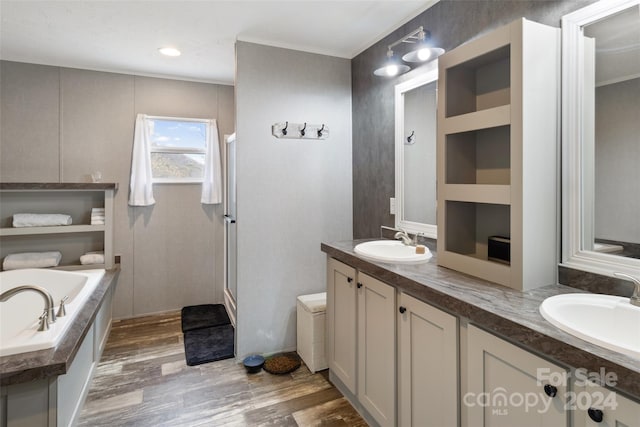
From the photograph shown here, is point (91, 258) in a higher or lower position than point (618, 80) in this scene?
lower

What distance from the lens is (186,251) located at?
3822 mm

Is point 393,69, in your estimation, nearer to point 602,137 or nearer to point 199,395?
point 602,137

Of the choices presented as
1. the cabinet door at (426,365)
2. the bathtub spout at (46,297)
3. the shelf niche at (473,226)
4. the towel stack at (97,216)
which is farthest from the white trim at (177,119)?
the cabinet door at (426,365)

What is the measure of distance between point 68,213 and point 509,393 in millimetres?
3843

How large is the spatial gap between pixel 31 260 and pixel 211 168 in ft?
5.85

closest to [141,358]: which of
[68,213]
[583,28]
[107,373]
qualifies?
[107,373]

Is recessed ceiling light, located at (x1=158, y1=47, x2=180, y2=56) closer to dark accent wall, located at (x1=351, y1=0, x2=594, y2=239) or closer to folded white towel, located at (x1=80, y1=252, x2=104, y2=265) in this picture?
dark accent wall, located at (x1=351, y1=0, x2=594, y2=239)

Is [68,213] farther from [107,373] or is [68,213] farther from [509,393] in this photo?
[509,393]

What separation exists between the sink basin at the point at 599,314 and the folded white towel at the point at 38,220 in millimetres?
3707

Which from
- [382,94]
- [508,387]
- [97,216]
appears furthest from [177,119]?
[508,387]

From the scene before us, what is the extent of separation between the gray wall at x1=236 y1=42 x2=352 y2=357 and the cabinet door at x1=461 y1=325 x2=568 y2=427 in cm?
180

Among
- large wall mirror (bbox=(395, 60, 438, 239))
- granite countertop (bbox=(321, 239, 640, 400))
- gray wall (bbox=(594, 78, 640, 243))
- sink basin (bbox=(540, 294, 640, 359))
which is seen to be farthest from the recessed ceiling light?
sink basin (bbox=(540, 294, 640, 359))

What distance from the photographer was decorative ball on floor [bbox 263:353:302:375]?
101 inches

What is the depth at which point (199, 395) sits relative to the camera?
2.31m
